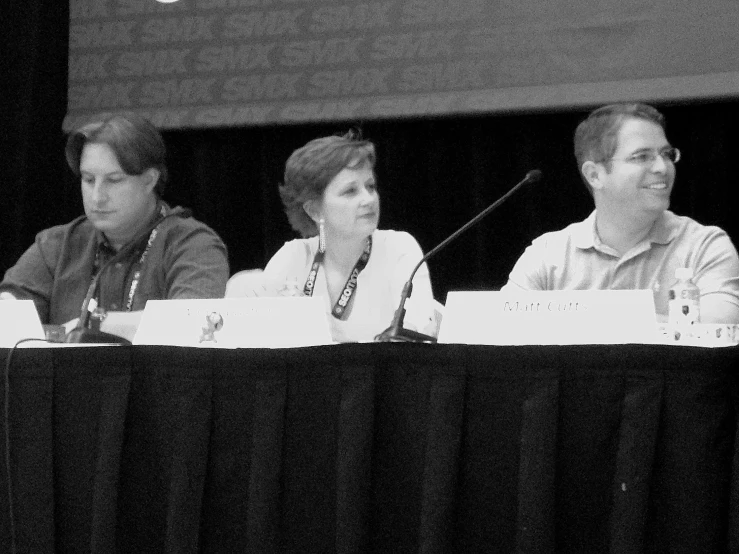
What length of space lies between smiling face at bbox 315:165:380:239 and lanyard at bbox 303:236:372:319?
0.06 m

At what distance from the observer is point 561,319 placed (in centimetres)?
166

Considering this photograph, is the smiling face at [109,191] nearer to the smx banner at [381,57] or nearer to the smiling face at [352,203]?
the smiling face at [352,203]

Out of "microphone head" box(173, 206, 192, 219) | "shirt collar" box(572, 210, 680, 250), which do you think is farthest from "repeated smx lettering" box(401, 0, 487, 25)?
"microphone head" box(173, 206, 192, 219)

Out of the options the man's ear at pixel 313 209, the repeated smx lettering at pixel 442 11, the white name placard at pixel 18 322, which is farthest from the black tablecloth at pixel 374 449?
the repeated smx lettering at pixel 442 11

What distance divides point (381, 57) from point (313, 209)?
0.97 m

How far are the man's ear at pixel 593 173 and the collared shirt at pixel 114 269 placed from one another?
93 cm

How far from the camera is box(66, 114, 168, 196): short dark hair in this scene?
263cm

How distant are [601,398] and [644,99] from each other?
1946 millimetres

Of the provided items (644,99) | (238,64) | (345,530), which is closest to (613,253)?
(644,99)

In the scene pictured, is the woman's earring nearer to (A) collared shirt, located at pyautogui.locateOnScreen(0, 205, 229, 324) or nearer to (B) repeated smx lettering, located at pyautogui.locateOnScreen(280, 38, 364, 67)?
(A) collared shirt, located at pyautogui.locateOnScreen(0, 205, 229, 324)

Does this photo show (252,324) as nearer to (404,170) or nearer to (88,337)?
(88,337)

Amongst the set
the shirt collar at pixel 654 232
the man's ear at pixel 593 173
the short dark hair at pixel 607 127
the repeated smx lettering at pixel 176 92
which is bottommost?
the shirt collar at pixel 654 232

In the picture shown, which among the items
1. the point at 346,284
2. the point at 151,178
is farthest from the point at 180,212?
the point at 346,284

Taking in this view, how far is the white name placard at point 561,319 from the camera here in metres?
1.65
